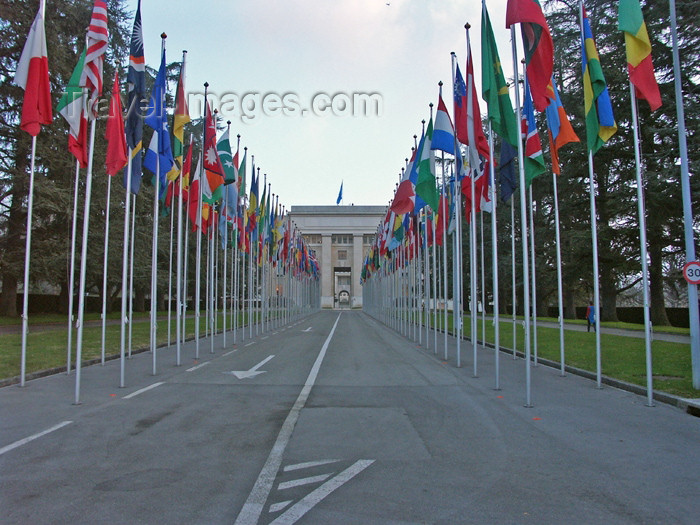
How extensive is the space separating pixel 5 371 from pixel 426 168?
40.5ft

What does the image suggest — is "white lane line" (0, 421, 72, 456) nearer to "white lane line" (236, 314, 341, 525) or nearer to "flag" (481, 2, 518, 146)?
"white lane line" (236, 314, 341, 525)

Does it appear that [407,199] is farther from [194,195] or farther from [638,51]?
[638,51]

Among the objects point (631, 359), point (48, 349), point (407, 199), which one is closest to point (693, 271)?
point (631, 359)

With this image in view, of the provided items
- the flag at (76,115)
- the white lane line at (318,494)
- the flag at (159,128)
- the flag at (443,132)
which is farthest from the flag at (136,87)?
the white lane line at (318,494)

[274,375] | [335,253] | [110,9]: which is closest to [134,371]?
[274,375]

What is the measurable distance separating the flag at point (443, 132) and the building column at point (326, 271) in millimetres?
101598

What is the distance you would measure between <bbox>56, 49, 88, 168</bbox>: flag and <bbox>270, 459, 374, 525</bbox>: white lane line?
370 inches

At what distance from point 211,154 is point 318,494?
14.5 m

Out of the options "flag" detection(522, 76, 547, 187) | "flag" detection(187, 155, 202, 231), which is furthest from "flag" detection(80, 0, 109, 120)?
"flag" detection(522, 76, 547, 187)

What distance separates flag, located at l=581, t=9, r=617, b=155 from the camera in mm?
11641

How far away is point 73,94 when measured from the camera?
12102 mm

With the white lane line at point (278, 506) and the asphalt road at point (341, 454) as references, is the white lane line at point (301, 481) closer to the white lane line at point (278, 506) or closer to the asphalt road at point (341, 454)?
→ the asphalt road at point (341, 454)

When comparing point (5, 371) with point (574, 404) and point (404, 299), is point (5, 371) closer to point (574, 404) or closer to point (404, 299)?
point (574, 404)

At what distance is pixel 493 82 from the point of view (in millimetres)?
11883
